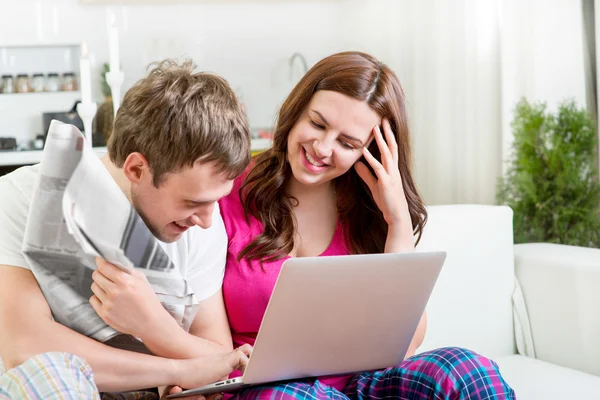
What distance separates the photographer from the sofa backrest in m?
2.04

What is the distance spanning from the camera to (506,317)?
2.14 meters

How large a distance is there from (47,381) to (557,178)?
197 cm

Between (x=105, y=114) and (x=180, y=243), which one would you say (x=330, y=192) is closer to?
(x=180, y=243)

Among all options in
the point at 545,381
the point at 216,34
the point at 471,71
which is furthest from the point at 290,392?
the point at 216,34

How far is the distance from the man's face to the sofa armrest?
1071 mm

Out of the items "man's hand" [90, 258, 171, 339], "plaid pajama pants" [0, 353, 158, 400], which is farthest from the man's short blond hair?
"plaid pajama pants" [0, 353, 158, 400]

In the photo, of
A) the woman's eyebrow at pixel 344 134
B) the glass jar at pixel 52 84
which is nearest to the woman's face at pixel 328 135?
the woman's eyebrow at pixel 344 134

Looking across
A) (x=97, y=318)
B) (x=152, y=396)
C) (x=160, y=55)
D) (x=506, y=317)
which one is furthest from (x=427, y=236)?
(x=160, y=55)

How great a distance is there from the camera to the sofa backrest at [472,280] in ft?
6.69

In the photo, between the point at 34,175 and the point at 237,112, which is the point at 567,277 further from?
the point at 34,175

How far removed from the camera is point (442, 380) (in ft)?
4.77

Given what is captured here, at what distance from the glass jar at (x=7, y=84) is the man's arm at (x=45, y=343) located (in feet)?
9.80

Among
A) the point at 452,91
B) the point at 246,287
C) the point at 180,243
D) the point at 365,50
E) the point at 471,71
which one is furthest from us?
the point at 365,50

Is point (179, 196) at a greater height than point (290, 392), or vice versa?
point (179, 196)
